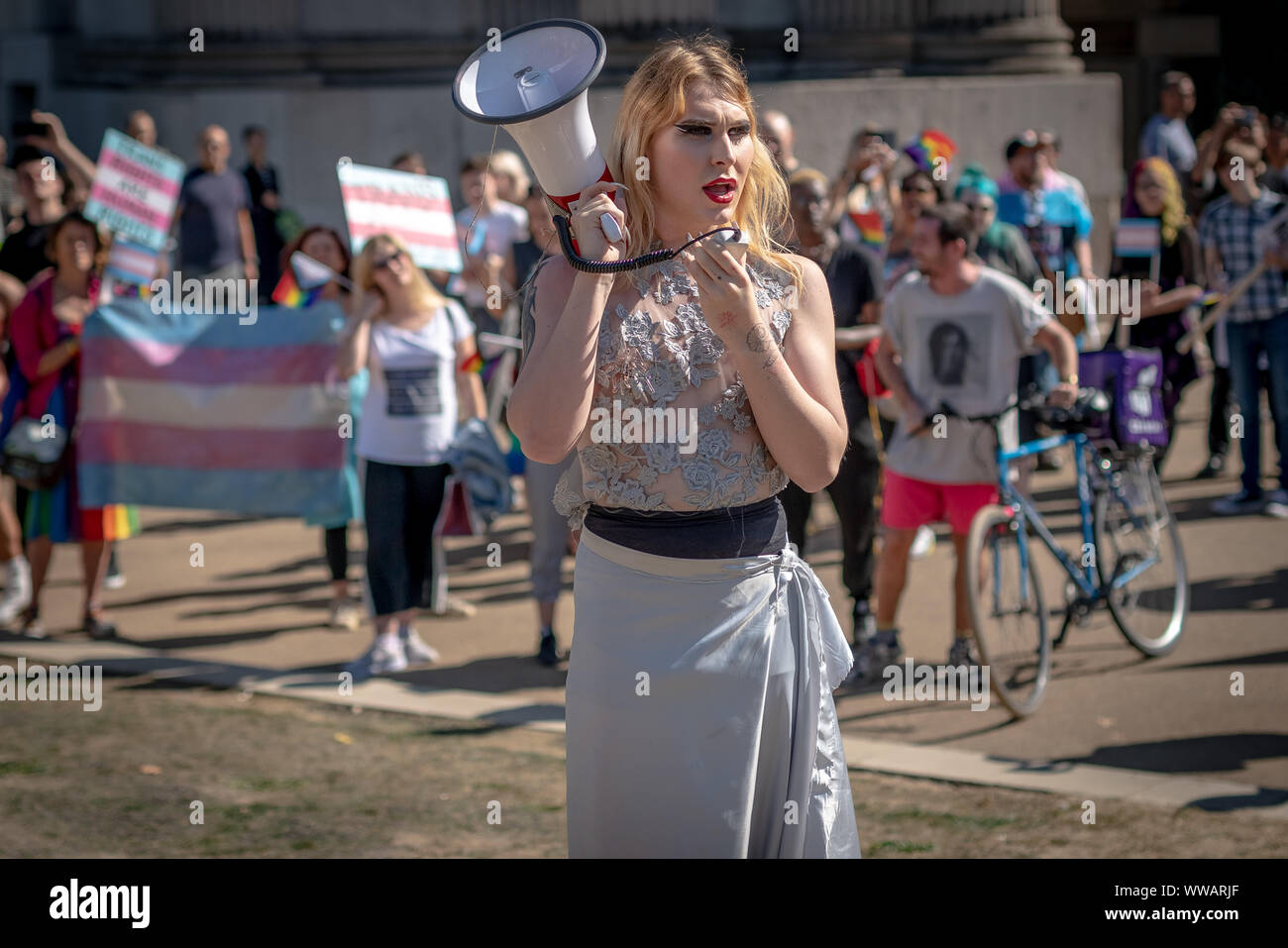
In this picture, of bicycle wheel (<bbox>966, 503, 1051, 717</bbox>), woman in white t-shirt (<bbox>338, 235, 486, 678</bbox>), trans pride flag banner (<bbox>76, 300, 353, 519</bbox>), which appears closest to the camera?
bicycle wheel (<bbox>966, 503, 1051, 717</bbox>)

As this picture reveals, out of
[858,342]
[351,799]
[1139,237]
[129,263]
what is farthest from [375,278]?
[1139,237]

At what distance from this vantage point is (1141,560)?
8.01 meters

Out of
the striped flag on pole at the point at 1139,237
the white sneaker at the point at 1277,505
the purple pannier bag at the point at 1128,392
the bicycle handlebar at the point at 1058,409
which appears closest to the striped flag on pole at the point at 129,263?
the bicycle handlebar at the point at 1058,409

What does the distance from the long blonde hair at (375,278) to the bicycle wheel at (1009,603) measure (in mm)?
2894

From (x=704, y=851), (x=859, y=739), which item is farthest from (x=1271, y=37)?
(x=704, y=851)

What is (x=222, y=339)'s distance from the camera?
9805mm

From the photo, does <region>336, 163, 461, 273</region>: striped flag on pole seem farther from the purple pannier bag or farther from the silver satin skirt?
the silver satin skirt

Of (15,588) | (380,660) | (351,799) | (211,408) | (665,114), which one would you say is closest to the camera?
(665,114)

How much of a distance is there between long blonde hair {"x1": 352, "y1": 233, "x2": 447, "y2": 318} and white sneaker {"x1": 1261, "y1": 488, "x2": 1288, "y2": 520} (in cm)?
535

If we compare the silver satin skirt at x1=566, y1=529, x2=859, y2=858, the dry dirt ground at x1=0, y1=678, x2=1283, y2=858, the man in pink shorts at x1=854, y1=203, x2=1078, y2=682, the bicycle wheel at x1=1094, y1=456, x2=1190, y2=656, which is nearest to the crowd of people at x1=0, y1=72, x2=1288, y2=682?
the man in pink shorts at x1=854, y1=203, x2=1078, y2=682

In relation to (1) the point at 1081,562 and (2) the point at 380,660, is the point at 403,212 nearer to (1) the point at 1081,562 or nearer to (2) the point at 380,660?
(2) the point at 380,660

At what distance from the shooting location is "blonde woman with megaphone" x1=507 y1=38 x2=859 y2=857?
3463 millimetres

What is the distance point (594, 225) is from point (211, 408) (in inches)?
268
